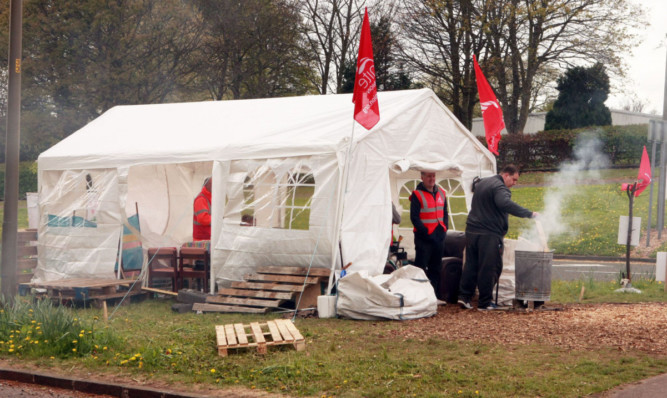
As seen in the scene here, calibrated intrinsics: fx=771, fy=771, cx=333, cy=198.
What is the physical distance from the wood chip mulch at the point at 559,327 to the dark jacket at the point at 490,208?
3.53 ft

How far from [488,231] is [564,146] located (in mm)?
21769

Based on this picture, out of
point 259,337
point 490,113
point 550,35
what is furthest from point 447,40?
point 259,337

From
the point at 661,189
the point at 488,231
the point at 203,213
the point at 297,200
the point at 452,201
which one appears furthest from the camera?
the point at 661,189

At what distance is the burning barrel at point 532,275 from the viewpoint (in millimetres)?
9680

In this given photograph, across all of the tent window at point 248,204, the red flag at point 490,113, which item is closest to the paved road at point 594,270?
the red flag at point 490,113

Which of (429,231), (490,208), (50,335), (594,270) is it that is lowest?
(594,270)

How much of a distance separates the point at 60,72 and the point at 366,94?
24.1 metres

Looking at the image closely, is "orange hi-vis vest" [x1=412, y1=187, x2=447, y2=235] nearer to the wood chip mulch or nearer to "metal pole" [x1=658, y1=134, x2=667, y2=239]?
the wood chip mulch

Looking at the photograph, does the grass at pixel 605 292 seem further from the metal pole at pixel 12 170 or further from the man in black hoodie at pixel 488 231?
the metal pole at pixel 12 170

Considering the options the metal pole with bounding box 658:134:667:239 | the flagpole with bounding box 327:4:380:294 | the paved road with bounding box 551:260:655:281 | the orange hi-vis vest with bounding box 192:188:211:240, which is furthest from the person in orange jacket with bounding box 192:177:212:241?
the metal pole with bounding box 658:134:667:239

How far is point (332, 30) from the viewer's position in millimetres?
36094

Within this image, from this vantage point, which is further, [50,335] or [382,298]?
[382,298]

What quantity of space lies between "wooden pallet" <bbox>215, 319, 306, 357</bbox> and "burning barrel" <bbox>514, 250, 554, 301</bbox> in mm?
3255

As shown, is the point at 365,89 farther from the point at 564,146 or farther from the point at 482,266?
the point at 564,146
